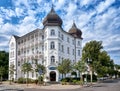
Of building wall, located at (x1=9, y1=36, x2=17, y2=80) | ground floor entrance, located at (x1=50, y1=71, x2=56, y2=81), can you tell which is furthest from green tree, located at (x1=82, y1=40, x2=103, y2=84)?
building wall, located at (x1=9, y1=36, x2=17, y2=80)

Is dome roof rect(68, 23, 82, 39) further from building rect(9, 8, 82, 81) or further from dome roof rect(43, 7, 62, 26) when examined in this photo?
dome roof rect(43, 7, 62, 26)

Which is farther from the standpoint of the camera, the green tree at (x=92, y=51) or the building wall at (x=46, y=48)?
the green tree at (x=92, y=51)

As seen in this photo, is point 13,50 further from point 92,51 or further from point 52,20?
point 92,51

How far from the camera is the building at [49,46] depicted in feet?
197

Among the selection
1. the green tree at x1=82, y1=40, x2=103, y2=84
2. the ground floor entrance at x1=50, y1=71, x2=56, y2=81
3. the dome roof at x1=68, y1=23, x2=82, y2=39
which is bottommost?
the ground floor entrance at x1=50, y1=71, x2=56, y2=81

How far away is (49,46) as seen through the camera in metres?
59.9

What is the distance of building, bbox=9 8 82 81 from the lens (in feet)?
197

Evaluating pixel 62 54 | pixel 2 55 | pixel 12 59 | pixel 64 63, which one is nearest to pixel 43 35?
pixel 62 54

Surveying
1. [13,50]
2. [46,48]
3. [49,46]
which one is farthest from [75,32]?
[13,50]

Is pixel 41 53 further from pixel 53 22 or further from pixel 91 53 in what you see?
pixel 91 53

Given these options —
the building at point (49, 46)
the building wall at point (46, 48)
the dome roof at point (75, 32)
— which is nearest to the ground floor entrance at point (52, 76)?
the building at point (49, 46)

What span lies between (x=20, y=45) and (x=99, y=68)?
2643 cm

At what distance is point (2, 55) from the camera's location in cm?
9356

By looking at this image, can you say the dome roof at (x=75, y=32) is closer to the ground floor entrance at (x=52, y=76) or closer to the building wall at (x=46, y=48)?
the building wall at (x=46, y=48)
